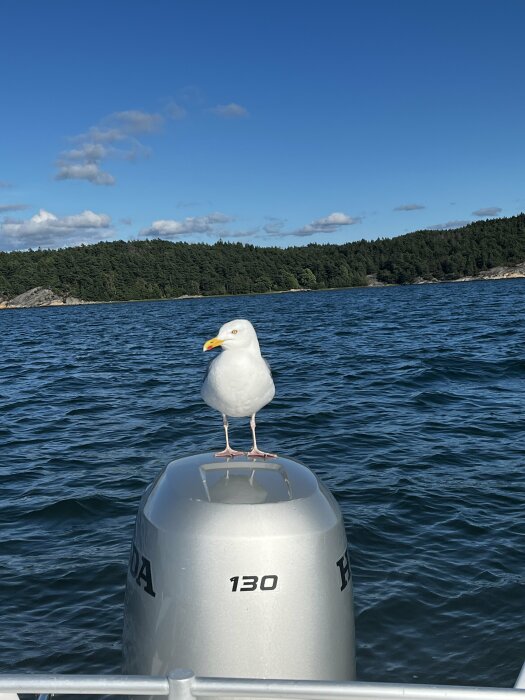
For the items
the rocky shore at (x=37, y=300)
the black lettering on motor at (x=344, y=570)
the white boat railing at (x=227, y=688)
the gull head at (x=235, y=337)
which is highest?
the rocky shore at (x=37, y=300)

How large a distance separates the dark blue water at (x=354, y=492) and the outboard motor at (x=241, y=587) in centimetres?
257

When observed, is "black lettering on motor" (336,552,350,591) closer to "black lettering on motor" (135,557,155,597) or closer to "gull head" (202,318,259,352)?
"black lettering on motor" (135,557,155,597)

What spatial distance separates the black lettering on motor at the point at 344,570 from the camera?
3648 mm

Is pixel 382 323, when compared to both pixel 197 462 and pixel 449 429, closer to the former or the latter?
pixel 449 429

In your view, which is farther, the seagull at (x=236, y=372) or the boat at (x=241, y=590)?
the seagull at (x=236, y=372)

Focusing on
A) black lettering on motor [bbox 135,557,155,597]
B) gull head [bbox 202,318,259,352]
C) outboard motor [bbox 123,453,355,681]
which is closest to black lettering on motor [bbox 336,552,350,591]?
outboard motor [bbox 123,453,355,681]

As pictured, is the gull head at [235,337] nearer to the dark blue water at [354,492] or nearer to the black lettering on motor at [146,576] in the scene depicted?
the black lettering on motor at [146,576]

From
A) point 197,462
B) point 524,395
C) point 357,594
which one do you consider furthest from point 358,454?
point 197,462

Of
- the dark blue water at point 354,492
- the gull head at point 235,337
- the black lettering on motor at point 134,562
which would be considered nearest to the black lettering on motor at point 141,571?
the black lettering on motor at point 134,562

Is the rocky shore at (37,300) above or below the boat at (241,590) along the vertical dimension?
above

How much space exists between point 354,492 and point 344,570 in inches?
251

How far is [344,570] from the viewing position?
12.1ft

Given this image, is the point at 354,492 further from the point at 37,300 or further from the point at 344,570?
the point at 37,300

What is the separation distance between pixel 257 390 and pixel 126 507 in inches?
218
